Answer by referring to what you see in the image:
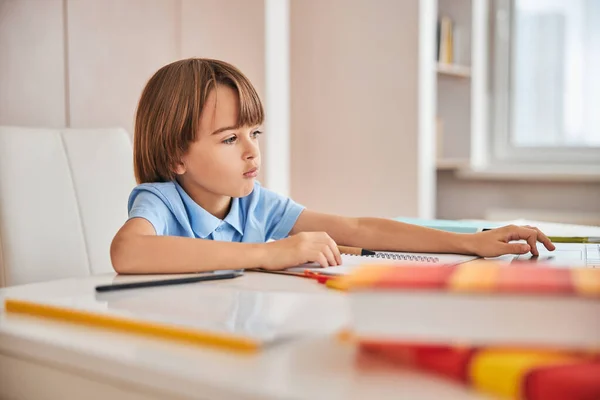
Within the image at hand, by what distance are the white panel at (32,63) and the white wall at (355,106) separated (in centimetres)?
179

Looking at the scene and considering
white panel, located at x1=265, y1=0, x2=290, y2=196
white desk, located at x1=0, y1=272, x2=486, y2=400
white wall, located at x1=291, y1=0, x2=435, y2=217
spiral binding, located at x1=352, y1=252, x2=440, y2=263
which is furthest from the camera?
white wall, located at x1=291, y1=0, x2=435, y2=217

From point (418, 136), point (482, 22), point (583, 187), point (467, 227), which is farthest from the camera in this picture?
point (482, 22)

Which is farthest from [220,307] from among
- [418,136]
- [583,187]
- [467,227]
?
[583,187]

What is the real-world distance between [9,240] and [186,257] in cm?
65

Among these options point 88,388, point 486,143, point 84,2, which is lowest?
point 88,388

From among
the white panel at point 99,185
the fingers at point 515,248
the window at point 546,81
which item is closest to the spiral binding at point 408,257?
the fingers at point 515,248

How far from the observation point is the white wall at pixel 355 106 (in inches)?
132

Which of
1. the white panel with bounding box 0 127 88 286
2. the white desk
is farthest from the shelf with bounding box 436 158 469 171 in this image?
the white desk

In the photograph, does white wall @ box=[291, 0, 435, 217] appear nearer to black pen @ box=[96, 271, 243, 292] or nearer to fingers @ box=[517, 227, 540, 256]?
fingers @ box=[517, 227, 540, 256]

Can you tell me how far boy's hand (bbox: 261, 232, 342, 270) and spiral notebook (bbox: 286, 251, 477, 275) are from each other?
0.01 m

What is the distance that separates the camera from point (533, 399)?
434 millimetres

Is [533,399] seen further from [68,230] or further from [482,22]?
[482,22]

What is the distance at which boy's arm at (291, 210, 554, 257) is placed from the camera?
47.2 inches

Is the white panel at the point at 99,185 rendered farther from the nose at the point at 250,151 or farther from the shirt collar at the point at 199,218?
the nose at the point at 250,151
